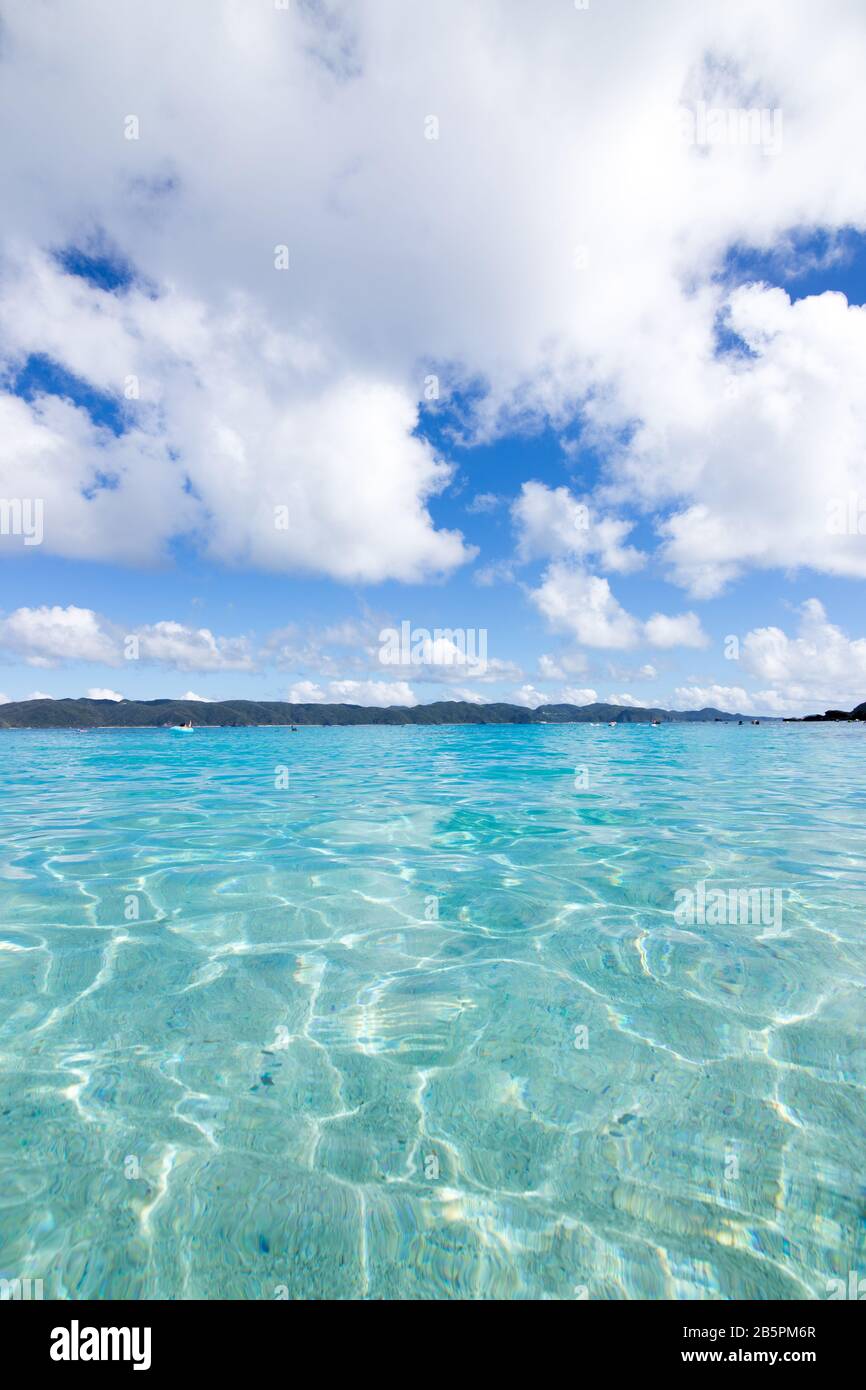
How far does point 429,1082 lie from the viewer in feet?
16.8

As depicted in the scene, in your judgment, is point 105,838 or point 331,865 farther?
point 105,838

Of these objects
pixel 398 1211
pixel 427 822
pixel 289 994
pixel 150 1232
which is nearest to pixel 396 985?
pixel 289 994

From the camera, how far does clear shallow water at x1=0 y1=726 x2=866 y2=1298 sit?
3.59 m

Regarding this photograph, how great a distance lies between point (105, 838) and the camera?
15.0 meters

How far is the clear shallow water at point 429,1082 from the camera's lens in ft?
11.8

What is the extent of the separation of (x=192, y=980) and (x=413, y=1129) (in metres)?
3.76

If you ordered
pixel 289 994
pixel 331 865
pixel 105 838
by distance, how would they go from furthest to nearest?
pixel 105 838, pixel 331 865, pixel 289 994

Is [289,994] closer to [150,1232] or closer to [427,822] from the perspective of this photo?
[150,1232]

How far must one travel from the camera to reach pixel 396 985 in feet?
22.7
